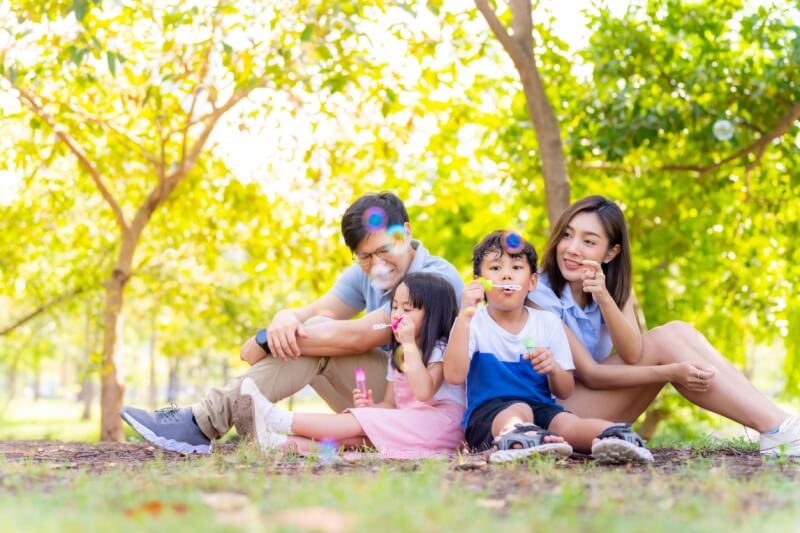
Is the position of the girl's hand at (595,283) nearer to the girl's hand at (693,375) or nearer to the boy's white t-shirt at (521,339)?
the boy's white t-shirt at (521,339)

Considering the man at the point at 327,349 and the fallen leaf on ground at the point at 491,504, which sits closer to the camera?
the fallen leaf on ground at the point at 491,504

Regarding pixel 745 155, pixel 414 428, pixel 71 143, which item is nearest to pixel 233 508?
pixel 414 428

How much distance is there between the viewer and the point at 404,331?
367 centimetres

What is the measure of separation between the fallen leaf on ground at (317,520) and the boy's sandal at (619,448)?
136 centimetres

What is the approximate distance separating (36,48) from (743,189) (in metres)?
6.11

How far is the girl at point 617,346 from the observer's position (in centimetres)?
367

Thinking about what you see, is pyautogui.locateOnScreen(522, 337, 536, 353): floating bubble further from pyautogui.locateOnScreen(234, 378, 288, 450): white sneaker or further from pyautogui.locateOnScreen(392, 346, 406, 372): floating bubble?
pyautogui.locateOnScreen(234, 378, 288, 450): white sneaker

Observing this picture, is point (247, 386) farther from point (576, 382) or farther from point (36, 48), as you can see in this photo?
point (36, 48)

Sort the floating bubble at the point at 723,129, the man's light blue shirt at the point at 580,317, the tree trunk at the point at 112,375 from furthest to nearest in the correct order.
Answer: the tree trunk at the point at 112,375 → the floating bubble at the point at 723,129 → the man's light blue shirt at the point at 580,317

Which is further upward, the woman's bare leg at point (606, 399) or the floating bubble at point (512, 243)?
the floating bubble at point (512, 243)

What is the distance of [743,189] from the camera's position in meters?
8.70

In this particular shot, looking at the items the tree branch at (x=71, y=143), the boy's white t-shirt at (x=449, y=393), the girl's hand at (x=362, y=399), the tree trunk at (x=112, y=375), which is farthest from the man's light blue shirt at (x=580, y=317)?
the tree branch at (x=71, y=143)

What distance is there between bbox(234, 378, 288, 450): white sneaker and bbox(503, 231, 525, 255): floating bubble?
1.11 metres

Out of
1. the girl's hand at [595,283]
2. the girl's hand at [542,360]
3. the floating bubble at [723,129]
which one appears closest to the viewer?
the girl's hand at [542,360]
